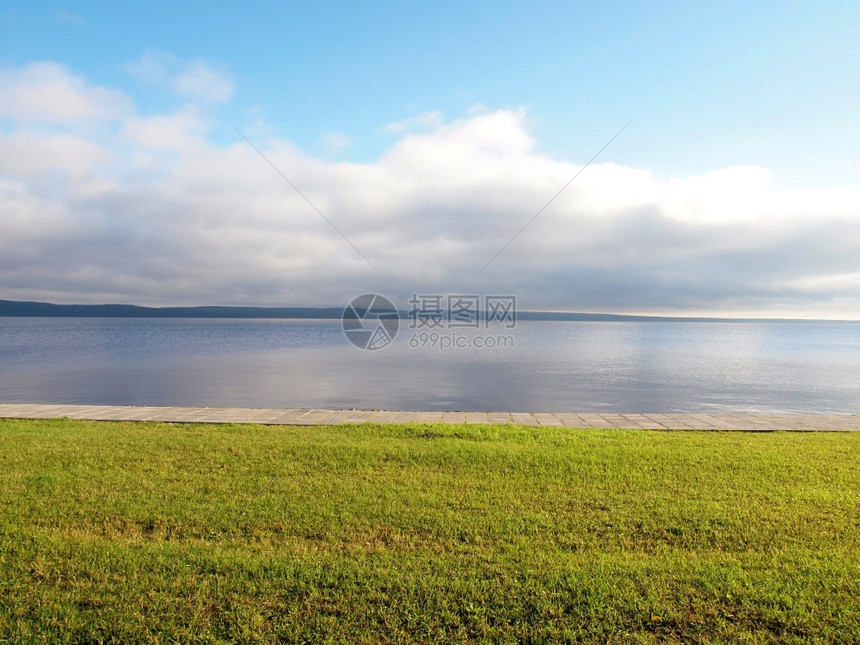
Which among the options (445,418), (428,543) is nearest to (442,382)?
(445,418)

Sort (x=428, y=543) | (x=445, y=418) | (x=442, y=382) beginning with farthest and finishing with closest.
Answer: (x=442, y=382), (x=445, y=418), (x=428, y=543)

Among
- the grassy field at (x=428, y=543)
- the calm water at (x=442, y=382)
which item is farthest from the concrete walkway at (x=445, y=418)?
the calm water at (x=442, y=382)

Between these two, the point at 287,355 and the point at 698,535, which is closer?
the point at 698,535

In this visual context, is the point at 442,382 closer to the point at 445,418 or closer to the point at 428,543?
the point at 445,418

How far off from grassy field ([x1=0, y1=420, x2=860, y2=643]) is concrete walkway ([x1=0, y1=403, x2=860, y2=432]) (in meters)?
1.80

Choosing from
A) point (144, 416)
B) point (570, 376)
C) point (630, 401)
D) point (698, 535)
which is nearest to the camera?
point (698, 535)

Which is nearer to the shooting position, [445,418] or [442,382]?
[445,418]

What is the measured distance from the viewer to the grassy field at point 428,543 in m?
2.99

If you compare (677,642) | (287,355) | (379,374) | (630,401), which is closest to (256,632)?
(677,642)

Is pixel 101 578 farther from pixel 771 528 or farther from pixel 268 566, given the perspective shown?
pixel 771 528

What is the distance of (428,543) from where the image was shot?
3924 millimetres

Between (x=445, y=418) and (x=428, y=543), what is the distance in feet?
17.4

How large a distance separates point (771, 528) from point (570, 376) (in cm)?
1666

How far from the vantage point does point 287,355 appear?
31422 mm
